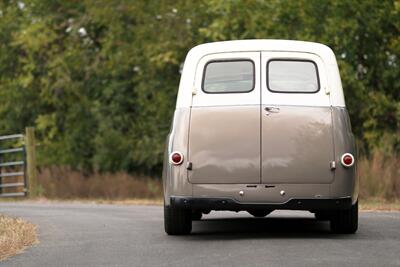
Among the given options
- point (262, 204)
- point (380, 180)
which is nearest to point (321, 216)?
point (262, 204)

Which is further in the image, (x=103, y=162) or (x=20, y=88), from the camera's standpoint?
(x=20, y=88)

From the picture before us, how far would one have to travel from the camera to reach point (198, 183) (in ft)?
41.4

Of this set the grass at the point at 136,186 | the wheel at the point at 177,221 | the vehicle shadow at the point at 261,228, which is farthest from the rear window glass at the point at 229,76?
the grass at the point at 136,186

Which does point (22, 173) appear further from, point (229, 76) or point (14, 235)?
point (229, 76)

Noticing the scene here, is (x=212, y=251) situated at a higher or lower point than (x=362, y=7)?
lower

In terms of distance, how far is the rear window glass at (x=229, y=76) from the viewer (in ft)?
42.7

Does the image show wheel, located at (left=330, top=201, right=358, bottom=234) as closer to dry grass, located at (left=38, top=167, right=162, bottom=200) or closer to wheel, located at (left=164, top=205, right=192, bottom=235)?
wheel, located at (left=164, top=205, right=192, bottom=235)

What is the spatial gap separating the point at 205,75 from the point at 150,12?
2252cm

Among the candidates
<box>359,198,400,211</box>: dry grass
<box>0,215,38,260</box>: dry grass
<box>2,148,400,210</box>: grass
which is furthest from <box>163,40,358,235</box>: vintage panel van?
<box>2,148,400,210</box>: grass

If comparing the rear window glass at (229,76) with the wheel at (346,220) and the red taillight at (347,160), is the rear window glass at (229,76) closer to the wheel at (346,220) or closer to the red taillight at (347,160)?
the red taillight at (347,160)

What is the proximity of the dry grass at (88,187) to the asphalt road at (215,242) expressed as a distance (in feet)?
34.9

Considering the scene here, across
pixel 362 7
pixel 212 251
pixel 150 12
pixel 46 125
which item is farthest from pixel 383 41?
pixel 212 251

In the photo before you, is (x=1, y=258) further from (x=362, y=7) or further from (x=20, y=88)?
(x=20, y=88)

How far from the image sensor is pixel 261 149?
12.5 metres
